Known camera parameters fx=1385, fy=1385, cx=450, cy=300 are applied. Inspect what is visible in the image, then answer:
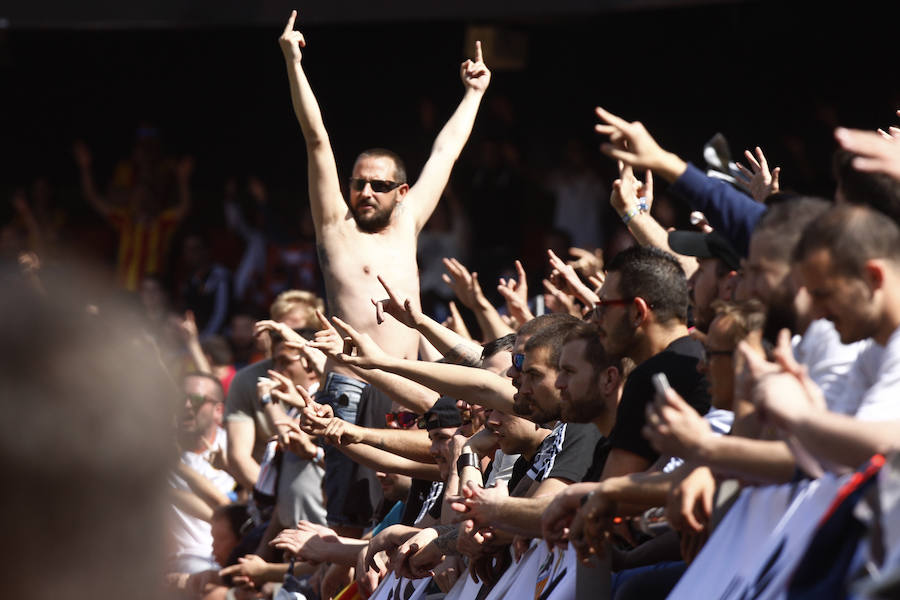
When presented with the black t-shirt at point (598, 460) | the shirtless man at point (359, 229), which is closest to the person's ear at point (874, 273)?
the black t-shirt at point (598, 460)

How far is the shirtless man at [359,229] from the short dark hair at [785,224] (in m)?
3.15

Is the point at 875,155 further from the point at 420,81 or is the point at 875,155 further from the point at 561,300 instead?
the point at 420,81

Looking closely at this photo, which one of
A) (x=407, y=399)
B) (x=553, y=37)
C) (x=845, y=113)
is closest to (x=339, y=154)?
(x=553, y=37)

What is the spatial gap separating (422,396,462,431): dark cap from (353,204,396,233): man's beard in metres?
1.51

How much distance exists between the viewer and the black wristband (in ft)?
14.8

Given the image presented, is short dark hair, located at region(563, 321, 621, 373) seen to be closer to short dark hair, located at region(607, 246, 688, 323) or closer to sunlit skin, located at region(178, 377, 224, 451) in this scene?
short dark hair, located at region(607, 246, 688, 323)

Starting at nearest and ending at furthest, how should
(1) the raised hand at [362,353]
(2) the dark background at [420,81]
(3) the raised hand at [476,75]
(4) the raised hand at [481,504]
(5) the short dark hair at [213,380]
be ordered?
(4) the raised hand at [481,504] < (1) the raised hand at [362,353] < (3) the raised hand at [476,75] < (5) the short dark hair at [213,380] < (2) the dark background at [420,81]

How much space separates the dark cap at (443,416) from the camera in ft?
16.4

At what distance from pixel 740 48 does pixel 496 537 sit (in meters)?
8.19

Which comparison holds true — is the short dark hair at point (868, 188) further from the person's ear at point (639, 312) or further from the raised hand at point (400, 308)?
the raised hand at point (400, 308)

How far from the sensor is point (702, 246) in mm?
3713

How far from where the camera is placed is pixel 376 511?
5.95 m

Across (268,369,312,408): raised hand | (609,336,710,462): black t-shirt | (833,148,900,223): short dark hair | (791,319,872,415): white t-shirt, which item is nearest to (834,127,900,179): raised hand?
(833,148,900,223): short dark hair

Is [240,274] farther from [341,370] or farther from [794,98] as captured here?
[341,370]
